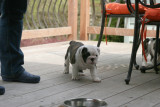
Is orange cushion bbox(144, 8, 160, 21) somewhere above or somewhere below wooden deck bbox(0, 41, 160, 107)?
above

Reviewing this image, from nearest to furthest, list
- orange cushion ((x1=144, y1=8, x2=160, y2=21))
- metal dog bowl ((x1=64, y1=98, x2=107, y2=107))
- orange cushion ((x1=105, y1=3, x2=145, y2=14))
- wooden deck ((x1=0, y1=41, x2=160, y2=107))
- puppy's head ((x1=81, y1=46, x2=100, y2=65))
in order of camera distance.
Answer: metal dog bowl ((x1=64, y1=98, x2=107, y2=107)), wooden deck ((x1=0, y1=41, x2=160, y2=107)), orange cushion ((x1=144, y1=8, x2=160, y2=21)), puppy's head ((x1=81, y1=46, x2=100, y2=65)), orange cushion ((x1=105, y1=3, x2=145, y2=14))

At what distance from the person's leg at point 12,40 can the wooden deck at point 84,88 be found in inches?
2.9

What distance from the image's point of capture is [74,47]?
102 inches

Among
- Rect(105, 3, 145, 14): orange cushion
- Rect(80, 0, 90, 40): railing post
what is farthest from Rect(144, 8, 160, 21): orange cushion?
Rect(80, 0, 90, 40): railing post

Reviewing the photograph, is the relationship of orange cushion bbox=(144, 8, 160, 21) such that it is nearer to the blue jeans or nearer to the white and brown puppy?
the white and brown puppy

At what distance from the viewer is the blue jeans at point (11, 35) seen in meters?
2.30

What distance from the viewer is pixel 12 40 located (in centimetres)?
238

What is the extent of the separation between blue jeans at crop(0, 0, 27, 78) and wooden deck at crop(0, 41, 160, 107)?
12cm

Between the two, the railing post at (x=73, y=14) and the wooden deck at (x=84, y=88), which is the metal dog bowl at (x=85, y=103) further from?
the railing post at (x=73, y=14)

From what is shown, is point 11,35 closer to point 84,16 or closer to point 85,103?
point 85,103

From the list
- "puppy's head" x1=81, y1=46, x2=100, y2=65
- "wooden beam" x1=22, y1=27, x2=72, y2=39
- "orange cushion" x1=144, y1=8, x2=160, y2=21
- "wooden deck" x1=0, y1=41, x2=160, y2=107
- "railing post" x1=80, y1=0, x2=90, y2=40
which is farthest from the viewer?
"railing post" x1=80, y1=0, x2=90, y2=40

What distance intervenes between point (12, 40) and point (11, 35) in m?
0.04

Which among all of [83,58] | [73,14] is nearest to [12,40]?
[83,58]

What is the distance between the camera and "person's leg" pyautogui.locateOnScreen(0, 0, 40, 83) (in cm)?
231
